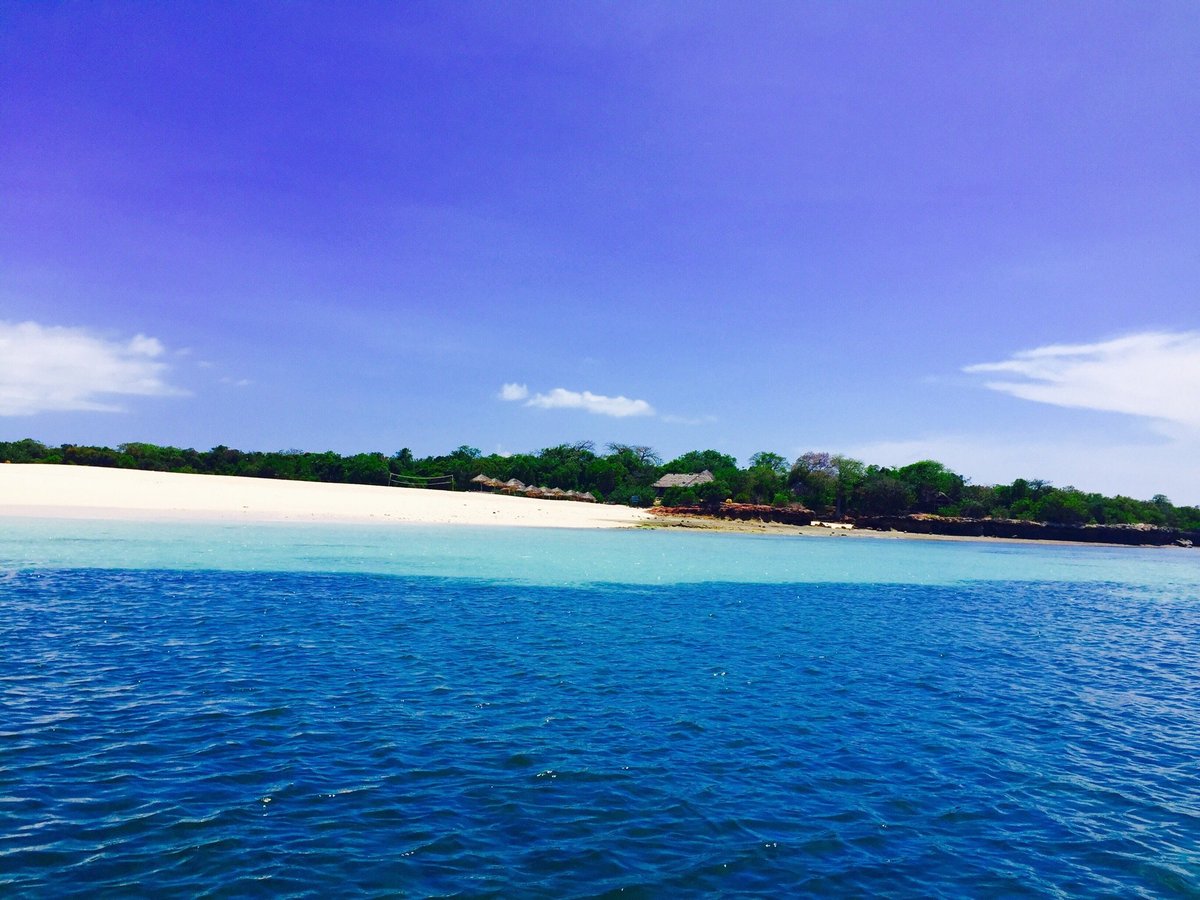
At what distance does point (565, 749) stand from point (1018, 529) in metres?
118

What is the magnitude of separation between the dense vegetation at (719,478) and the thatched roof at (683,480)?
2.58 meters

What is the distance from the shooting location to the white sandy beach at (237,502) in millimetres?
53250

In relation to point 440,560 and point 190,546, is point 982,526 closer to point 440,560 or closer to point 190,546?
point 440,560

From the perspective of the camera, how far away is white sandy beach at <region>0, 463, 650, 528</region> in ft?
175

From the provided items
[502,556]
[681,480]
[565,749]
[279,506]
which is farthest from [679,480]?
[565,749]

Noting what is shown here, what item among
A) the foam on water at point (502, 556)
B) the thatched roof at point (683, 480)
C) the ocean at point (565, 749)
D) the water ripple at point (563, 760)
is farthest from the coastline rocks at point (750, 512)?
the water ripple at point (563, 760)

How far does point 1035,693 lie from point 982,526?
103721mm

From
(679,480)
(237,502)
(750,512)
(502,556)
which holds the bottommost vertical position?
(502,556)

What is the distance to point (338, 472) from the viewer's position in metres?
106

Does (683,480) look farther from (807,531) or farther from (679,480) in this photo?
(807,531)

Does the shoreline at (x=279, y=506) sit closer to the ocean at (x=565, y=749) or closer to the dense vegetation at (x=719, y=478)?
the dense vegetation at (x=719, y=478)

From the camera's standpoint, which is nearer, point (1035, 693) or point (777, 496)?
point (1035, 693)

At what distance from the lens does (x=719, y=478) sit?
109812 mm

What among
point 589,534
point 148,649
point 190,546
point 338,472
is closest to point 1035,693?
point 148,649
